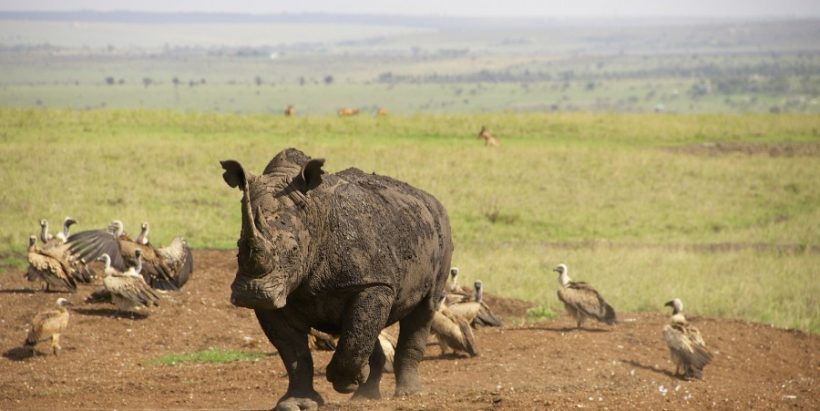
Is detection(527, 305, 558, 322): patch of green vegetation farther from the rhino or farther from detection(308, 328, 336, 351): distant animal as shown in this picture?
the rhino

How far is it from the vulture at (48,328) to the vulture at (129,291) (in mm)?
1619

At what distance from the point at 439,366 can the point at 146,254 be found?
6.11 metres

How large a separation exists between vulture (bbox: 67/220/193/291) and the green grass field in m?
2.88

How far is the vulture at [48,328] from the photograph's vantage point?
1477cm

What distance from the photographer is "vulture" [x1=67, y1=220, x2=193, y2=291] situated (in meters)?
18.8

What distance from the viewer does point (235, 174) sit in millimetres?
9484

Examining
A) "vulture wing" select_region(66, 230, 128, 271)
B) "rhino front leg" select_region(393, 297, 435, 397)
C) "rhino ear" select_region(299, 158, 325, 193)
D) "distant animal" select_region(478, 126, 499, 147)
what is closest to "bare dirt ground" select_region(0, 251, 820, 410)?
"rhino front leg" select_region(393, 297, 435, 397)

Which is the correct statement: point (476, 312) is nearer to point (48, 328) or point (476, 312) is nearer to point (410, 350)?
point (410, 350)

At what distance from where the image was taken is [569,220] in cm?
3053

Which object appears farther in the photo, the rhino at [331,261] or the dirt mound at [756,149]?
the dirt mound at [756,149]

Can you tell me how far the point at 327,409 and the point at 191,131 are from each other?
33729mm

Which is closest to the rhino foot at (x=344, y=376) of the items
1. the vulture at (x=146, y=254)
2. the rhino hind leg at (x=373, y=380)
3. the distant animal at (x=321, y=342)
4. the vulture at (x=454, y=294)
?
the rhino hind leg at (x=373, y=380)

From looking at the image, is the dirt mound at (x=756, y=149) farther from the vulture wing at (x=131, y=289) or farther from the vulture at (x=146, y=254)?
the vulture wing at (x=131, y=289)

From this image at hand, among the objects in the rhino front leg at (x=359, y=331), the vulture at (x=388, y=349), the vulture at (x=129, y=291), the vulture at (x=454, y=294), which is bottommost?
the vulture at (x=454, y=294)
